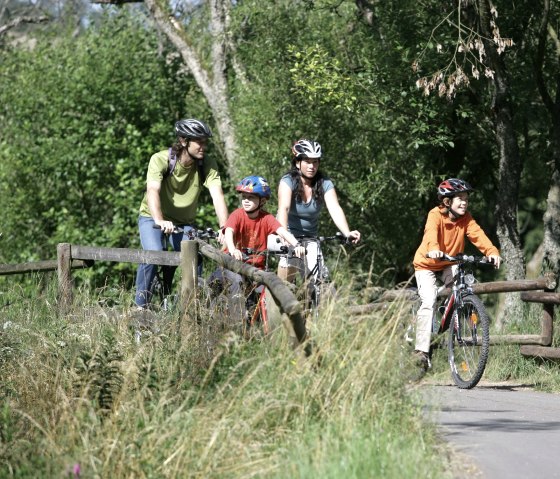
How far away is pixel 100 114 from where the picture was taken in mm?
25719

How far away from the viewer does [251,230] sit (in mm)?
11562

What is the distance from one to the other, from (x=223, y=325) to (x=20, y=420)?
1.60 m

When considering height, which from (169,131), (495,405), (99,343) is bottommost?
(495,405)

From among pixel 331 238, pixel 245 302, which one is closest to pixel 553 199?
pixel 331 238

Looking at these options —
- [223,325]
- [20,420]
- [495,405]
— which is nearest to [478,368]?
[495,405]

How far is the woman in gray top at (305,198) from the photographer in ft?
38.2

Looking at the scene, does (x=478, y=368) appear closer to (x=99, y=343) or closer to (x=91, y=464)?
(x=99, y=343)

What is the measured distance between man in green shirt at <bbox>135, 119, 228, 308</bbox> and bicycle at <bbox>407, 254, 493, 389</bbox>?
2276 mm

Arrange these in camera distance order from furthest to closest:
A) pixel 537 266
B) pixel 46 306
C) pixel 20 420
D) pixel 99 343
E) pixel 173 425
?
pixel 537 266
pixel 46 306
pixel 99 343
pixel 20 420
pixel 173 425

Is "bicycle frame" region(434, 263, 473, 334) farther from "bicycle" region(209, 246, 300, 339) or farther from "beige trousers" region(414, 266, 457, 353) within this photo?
"bicycle" region(209, 246, 300, 339)

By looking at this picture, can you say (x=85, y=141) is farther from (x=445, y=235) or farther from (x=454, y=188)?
(x=454, y=188)

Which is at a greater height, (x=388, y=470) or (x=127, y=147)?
(x=127, y=147)

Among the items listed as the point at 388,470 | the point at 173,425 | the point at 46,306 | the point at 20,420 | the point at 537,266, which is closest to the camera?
the point at 388,470

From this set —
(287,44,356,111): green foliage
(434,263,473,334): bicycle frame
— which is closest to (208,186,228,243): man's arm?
(434,263,473,334): bicycle frame
